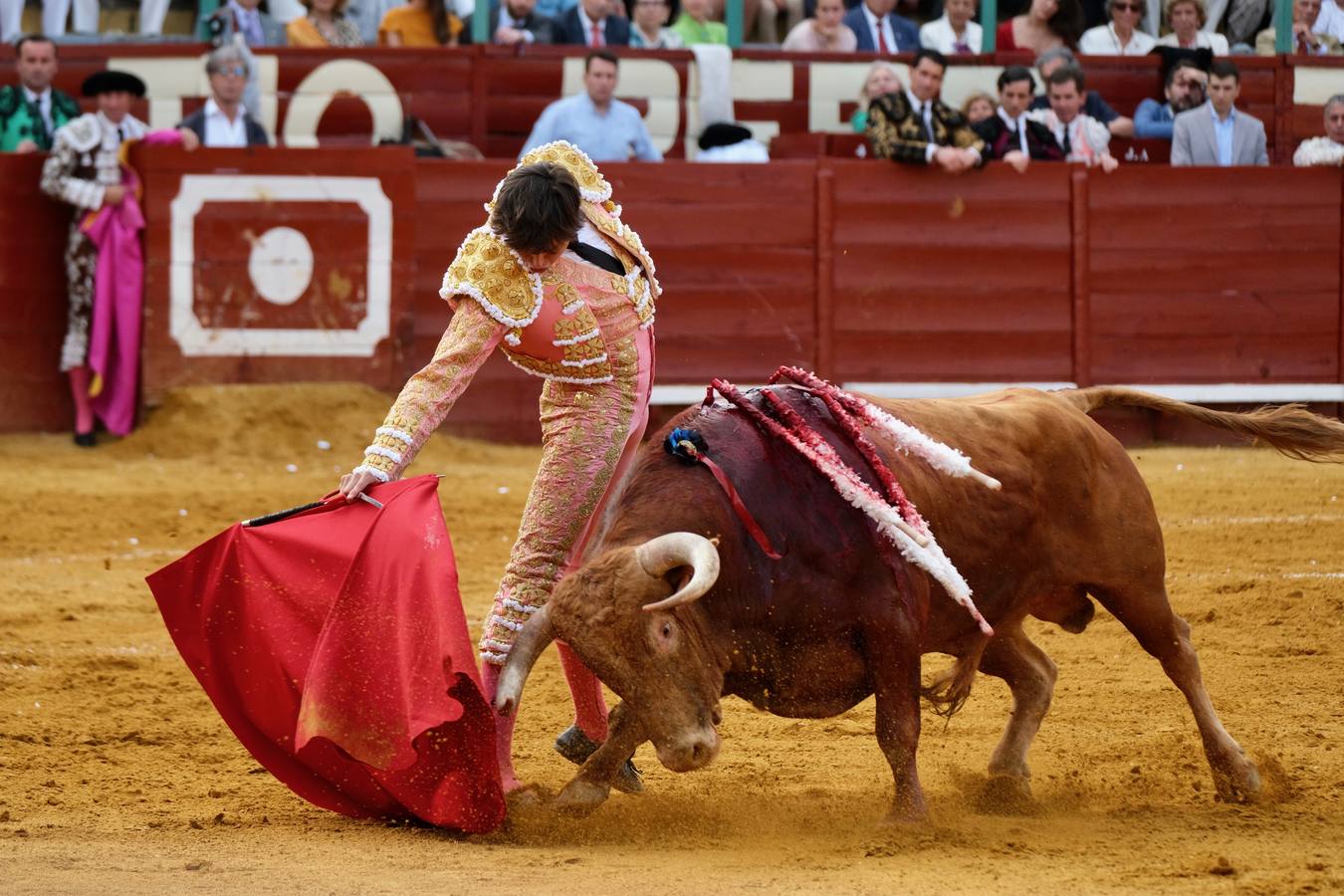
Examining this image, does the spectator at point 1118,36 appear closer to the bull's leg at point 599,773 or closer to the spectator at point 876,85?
the spectator at point 876,85

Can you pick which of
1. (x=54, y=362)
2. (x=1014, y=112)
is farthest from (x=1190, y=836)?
(x=54, y=362)

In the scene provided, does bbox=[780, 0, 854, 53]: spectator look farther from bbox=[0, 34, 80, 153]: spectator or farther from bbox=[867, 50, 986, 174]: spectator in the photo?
bbox=[0, 34, 80, 153]: spectator

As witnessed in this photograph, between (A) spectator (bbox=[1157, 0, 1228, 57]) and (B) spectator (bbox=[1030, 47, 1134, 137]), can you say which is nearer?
(B) spectator (bbox=[1030, 47, 1134, 137])

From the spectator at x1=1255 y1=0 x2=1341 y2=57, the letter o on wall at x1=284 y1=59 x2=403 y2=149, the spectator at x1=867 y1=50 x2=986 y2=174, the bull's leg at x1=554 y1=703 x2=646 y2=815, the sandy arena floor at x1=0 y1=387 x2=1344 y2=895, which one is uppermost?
the spectator at x1=1255 y1=0 x2=1341 y2=57

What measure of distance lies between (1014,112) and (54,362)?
15.3 feet

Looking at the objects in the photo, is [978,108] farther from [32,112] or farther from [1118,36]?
[32,112]

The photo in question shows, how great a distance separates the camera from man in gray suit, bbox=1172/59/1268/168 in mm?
9328

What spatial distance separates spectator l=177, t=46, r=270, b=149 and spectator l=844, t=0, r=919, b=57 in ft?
10.1

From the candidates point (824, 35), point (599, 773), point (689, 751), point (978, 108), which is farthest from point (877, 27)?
point (689, 751)

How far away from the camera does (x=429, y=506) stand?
375cm

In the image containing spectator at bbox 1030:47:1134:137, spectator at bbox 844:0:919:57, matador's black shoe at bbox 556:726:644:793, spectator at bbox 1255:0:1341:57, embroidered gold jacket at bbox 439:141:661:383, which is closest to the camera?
embroidered gold jacket at bbox 439:141:661:383

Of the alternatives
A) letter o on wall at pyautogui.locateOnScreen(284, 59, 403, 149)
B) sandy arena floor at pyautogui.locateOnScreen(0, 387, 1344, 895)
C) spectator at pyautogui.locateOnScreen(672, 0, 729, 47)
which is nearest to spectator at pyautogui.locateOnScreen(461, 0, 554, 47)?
spectator at pyautogui.locateOnScreen(672, 0, 729, 47)

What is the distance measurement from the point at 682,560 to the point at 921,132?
5900mm

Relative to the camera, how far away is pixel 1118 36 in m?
9.92
